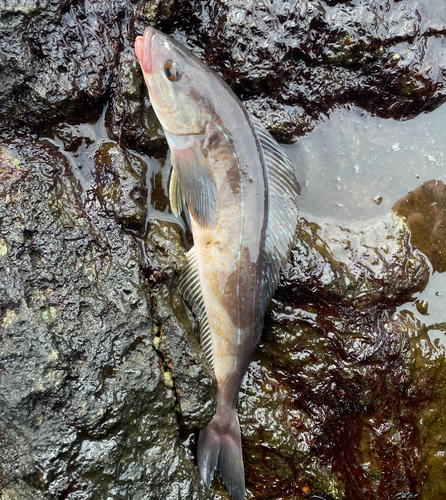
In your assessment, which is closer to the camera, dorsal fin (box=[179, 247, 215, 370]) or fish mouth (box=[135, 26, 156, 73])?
fish mouth (box=[135, 26, 156, 73])

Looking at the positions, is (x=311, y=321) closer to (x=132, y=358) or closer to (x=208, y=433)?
(x=208, y=433)

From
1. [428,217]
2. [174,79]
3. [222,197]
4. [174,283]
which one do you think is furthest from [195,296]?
[428,217]

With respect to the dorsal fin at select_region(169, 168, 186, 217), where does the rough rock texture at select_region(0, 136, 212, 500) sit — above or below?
below

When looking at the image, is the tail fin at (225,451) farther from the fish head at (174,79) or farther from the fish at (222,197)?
the fish head at (174,79)

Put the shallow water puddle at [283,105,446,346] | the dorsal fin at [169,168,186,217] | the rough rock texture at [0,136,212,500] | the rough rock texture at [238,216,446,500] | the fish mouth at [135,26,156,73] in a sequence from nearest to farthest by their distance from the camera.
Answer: the rough rock texture at [0,136,212,500] → the fish mouth at [135,26,156,73] → the dorsal fin at [169,168,186,217] → the rough rock texture at [238,216,446,500] → the shallow water puddle at [283,105,446,346]

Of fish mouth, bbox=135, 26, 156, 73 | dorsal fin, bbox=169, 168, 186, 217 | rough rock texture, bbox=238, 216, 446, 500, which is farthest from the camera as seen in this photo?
rough rock texture, bbox=238, 216, 446, 500

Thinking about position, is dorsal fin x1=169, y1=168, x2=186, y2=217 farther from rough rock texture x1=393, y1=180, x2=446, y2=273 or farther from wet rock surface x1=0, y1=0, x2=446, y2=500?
rough rock texture x1=393, y1=180, x2=446, y2=273

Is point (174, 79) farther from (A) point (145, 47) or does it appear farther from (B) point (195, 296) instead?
(B) point (195, 296)

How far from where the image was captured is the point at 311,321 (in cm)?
324

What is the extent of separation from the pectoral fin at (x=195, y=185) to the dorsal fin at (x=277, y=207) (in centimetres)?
40

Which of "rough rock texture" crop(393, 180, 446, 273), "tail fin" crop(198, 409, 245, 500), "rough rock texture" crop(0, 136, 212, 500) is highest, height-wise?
"rough rock texture" crop(393, 180, 446, 273)

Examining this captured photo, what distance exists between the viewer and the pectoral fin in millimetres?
2822

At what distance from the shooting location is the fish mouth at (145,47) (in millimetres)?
2736

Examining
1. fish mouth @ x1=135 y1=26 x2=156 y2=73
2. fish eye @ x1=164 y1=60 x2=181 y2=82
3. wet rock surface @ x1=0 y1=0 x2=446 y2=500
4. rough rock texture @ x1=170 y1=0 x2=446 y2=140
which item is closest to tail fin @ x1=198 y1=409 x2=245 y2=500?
wet rock surface @ x1=0 y1=0 x2=446 y2=500
